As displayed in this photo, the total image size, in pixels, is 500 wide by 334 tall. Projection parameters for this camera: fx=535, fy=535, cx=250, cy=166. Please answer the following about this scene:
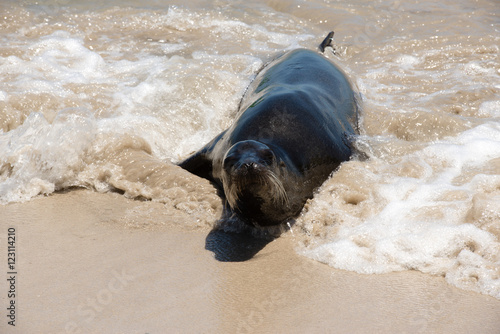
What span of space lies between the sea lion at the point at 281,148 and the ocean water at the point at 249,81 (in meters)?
0.19

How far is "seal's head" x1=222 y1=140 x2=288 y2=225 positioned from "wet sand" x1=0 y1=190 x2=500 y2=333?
321 millimetres

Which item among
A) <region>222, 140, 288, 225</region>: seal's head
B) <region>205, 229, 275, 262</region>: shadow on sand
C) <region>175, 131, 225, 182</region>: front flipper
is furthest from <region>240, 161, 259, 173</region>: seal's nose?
<region>175, 131, 225, 182</region>: front flipper

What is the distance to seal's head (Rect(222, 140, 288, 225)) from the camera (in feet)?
12.8

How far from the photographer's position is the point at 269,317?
3.21 m

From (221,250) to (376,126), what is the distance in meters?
3.26

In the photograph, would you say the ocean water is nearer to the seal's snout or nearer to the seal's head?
the seal's head

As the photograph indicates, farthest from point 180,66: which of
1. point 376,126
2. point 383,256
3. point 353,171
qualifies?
point 383,256

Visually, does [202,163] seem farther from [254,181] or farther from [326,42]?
[326,42]

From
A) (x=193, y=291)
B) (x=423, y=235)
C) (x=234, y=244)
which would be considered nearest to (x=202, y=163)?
(x=234, y=244)

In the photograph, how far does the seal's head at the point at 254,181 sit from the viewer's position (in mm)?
3893

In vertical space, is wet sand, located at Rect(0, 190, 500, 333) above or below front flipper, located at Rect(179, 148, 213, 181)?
above

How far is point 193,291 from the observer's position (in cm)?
349

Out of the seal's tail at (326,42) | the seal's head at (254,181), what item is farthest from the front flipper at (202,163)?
the seal's tail at (326,42)

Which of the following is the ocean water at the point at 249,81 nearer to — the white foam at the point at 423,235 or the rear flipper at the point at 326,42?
the white foam at the point at 423,235
